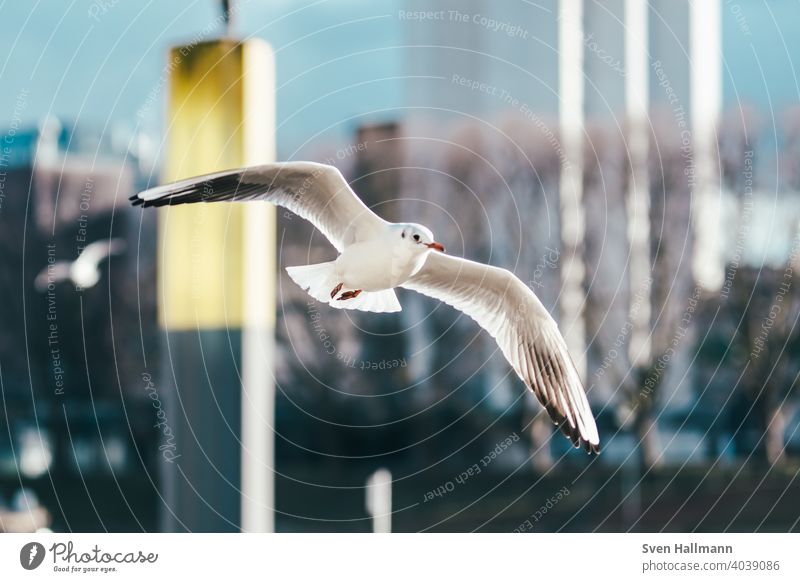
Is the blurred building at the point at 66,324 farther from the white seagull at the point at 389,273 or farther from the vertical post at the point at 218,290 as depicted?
the white seagull at the point at 389,273

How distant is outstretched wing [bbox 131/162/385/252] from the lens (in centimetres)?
472

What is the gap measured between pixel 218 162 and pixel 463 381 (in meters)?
9.33

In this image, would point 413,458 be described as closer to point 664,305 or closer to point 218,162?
point 664,305

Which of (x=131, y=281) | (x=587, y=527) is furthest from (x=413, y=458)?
(x=131, y=281)

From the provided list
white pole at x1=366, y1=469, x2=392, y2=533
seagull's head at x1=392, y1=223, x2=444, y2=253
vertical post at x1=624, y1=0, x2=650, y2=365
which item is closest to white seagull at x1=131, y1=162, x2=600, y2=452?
seagull's head at x1=392, y1=223, x2=444, y2=253

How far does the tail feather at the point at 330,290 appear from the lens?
4887 millimetres

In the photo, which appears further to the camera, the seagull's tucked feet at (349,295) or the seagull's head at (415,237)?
the seagull's tucked feet at (349,295)

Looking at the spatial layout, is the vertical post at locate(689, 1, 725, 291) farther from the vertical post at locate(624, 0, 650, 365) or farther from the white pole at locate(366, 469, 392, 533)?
the white pole at locate(366, 469, 392, 533)

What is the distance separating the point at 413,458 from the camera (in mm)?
17203

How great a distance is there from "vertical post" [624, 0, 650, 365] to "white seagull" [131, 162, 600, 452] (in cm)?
872
